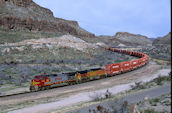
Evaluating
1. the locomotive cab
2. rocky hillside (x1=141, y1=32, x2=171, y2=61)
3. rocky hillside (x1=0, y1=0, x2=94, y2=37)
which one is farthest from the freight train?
rocky hillside (x1=0, y1=0, x2=94, y2=37)

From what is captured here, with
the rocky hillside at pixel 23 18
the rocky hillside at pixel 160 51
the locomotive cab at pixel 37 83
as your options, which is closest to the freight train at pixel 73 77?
the locomotive cab at pixel 37 83

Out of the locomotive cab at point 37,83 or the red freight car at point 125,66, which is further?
the red freight car at point 125,66

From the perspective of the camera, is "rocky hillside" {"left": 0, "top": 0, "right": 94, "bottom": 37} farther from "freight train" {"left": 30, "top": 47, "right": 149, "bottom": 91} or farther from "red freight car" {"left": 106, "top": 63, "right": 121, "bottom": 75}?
"freight train" {"left": 30, "top": 47, "right": 149, "bottom": 91}

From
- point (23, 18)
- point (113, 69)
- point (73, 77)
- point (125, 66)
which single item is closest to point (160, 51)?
point (125, 66)

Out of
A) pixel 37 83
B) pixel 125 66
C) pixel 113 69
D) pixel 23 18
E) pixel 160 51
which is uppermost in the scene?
pixel 23 18

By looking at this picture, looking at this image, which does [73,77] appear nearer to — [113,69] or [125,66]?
[113,69]

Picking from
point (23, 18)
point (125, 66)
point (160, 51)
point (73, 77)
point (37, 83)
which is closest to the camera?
point (37, 83)

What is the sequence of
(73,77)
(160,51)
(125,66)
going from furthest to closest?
(160,51)
(125,66)
(73,77)

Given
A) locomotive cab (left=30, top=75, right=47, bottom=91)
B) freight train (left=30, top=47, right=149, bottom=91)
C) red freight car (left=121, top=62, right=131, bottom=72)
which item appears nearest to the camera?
locomotive cab (left=30, top=75, right=47, bottom=91)

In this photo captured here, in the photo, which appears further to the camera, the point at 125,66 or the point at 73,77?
the point at 125,66

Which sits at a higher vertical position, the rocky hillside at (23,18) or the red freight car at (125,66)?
the rocky hillside at (23,18)

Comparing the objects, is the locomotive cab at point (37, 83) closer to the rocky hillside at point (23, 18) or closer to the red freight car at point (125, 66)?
the red freight car at point (125, 66)

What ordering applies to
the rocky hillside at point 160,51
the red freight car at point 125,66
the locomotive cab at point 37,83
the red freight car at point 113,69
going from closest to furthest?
the locomotive cab at point 37,83
the red freight car at point 113,69
the red freight car at point 125,66
the rocky hillside at point 160,51

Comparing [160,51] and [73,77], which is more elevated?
[160,51]
